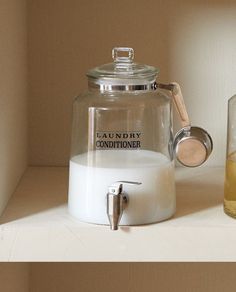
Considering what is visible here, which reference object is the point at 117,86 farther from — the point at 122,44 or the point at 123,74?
the point at 122,44

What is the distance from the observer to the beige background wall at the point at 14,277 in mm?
721

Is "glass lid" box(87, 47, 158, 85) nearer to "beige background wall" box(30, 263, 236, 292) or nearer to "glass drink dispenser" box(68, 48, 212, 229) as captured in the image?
"glass drink dispenser" box(68, 48, 212, 229)

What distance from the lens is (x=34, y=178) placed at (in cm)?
80

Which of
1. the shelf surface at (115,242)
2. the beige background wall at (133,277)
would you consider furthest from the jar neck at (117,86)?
the beige background wall at (133,277)

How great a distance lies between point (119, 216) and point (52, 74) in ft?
1.01

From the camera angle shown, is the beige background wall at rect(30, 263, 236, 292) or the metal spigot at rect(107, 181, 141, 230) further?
the beige background wall at rect(30, 263, 236, 292)

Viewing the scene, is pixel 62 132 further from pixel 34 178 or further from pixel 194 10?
pixel 194 10

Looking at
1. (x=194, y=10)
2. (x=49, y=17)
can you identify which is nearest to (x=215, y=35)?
(x=194, y=10)

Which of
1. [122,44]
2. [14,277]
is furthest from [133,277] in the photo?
[122,44]

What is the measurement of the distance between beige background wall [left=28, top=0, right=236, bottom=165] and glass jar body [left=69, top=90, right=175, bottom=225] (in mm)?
188

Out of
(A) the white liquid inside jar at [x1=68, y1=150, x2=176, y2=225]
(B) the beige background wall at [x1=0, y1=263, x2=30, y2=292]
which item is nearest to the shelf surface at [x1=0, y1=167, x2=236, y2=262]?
(A) the white liquid inside jar at [x1=68, y1=150, x2=176, y2=225]

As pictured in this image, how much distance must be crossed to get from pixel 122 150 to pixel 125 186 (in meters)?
0.04

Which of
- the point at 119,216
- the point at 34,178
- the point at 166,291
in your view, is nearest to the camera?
the point at 119,216

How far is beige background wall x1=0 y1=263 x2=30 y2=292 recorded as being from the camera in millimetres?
721
